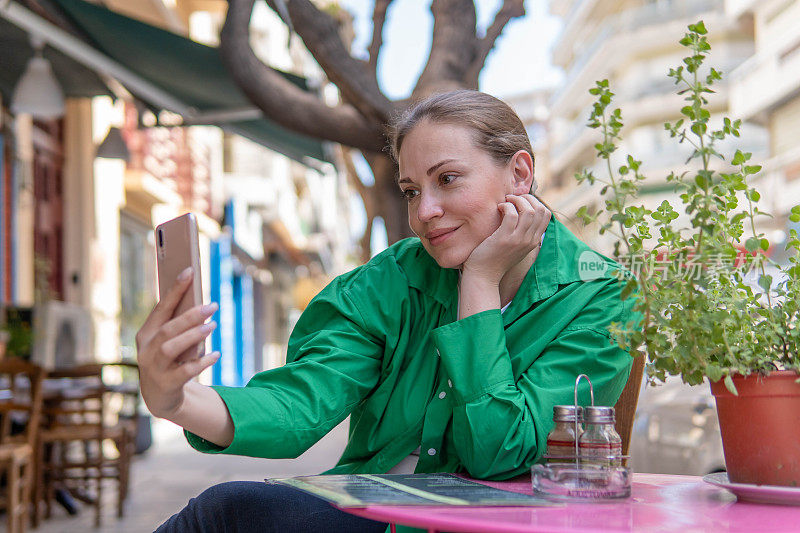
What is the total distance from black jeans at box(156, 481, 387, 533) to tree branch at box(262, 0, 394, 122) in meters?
3.20

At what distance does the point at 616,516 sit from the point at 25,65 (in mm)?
7040

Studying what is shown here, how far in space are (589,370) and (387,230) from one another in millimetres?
3804

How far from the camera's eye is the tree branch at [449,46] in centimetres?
486

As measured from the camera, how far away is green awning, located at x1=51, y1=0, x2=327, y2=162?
19.7 feet

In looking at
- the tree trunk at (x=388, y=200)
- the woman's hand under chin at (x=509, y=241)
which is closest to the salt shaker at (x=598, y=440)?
the woman's hand under chin at (x=509, y=241)

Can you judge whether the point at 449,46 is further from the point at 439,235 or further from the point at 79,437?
the point at 79,437

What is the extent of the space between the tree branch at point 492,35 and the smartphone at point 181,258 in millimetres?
3765

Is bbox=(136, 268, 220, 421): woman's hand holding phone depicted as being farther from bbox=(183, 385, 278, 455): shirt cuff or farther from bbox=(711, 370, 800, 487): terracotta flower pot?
bbox=(711, 370, 800, 487): terracotta flower pot

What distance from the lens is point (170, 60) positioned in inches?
258

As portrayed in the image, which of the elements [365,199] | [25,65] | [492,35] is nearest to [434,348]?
[492,35]

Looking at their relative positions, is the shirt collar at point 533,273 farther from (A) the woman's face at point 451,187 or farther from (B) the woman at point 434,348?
(A) the woman's face at point 451,187

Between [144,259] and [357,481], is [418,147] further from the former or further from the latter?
A: [144,259]

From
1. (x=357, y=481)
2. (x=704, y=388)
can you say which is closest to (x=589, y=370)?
(x=357, y=481)

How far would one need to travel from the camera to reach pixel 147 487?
724 cm
